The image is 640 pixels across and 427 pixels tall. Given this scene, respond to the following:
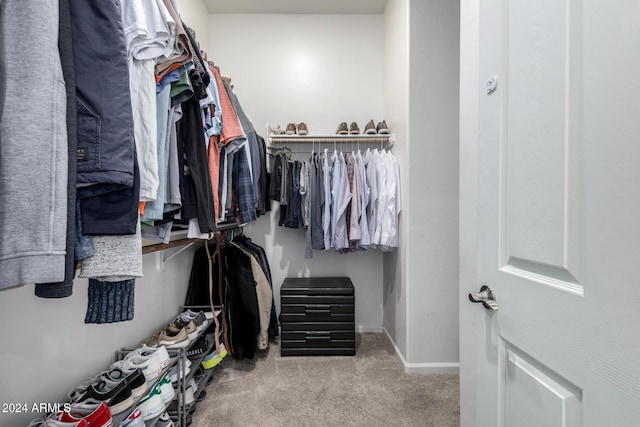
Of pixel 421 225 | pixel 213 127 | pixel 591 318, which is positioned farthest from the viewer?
pixel 421 225

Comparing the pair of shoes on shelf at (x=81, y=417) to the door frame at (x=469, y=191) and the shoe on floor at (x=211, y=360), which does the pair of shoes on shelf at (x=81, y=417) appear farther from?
the door frame at (x=469, y=191)

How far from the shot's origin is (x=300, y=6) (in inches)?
96.9

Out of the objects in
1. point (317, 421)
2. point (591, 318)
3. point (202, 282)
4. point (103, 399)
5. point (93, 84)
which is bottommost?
point (317, 421)

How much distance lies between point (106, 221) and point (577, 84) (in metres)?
1.04

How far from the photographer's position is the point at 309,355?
207cm

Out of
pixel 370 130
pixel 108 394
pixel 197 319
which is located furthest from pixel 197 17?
pixel 108 394

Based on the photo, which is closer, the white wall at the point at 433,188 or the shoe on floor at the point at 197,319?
the shoe on floor at the point at 197,319

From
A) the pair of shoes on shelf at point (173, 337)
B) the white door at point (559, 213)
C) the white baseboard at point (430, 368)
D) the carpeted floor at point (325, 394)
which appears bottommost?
the carpeted floor at point (325, 394)

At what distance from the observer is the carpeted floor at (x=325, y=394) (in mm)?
1438

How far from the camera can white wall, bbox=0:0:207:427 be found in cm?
85

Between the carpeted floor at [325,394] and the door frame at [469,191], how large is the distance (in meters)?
0.51

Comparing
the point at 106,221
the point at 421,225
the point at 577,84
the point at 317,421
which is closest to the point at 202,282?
the point at 317,421

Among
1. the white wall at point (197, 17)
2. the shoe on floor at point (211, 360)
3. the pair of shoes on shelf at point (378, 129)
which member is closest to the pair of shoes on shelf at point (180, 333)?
the shoe on floor at point (211, 360)

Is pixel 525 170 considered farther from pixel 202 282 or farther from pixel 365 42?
pixel 365 42
